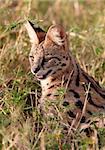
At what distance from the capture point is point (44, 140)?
5.36 m

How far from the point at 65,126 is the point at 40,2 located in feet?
15.9

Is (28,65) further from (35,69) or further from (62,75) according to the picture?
(35,69)

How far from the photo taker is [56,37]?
6109 mm

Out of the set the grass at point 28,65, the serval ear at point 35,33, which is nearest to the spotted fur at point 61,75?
the serval ear at point 35,33

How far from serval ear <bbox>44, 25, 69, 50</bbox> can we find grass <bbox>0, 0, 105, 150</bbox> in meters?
0.42

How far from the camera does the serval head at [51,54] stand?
240 inches

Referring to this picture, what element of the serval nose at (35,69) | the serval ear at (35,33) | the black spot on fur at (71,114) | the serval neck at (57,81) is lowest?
the black spot on fur at (71,114)

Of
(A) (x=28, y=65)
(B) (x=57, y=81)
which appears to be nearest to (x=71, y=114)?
(B) (x=57, y=81)

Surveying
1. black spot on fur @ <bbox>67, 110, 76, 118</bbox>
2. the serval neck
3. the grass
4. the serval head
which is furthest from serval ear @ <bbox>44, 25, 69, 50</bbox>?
black spot on fur @ <bbox>67, 110, 76, 118</bbox>

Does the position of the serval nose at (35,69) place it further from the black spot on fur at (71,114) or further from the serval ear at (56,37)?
the black spot on fur at (71,114)

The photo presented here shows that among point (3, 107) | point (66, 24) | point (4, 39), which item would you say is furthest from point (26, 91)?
point (66, 24)

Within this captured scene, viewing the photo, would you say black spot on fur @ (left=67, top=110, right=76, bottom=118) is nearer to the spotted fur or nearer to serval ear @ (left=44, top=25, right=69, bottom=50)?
the spotted fur

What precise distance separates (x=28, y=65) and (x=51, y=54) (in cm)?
86

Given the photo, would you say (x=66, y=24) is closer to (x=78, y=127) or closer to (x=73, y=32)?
(x=73, y=32)
